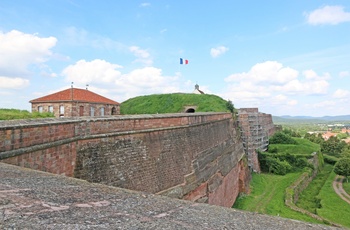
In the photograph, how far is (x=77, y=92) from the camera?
82.5 ft

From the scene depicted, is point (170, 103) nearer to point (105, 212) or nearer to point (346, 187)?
point (346, 187)

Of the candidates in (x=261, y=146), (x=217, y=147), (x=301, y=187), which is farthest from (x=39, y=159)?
(x=261, y=146)

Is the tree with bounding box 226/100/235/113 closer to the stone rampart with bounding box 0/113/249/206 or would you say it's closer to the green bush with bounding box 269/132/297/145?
the green bush with bounding box 269/132/297/145

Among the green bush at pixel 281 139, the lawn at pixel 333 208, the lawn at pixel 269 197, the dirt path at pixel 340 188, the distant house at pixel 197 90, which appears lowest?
the dirt path at pixel 340 188

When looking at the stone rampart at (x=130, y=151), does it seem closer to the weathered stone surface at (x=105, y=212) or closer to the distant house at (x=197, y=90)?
the weathered stone surface at (x=105, y=212)

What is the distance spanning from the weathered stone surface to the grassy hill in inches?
1080

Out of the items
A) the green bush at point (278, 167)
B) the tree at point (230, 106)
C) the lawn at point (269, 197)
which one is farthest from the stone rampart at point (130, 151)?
the tree at point (230, 106)

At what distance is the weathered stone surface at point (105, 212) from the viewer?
7.76ft

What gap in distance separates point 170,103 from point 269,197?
56.6ft

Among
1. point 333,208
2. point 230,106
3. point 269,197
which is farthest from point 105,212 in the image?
point 230,106

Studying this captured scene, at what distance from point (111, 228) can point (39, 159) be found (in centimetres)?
478

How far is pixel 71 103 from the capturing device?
23.6 metres

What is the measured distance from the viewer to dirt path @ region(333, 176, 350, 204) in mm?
21755

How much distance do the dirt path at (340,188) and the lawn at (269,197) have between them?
3.24m
